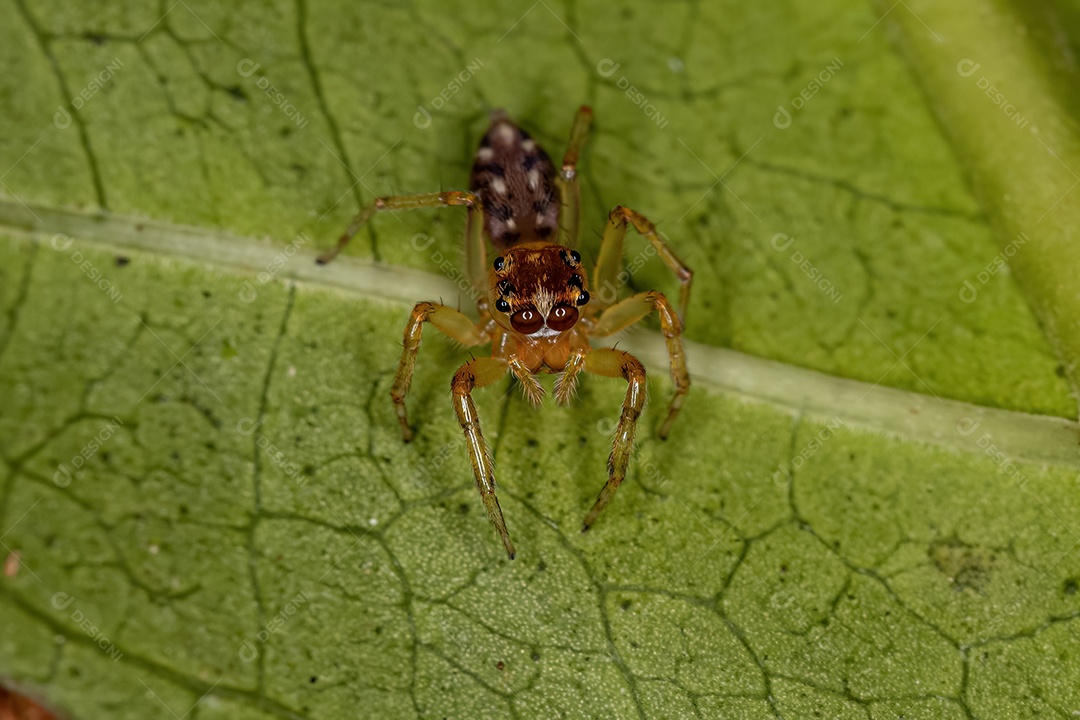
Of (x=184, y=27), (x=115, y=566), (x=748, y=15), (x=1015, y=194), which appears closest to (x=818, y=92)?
(x=748, y=15)

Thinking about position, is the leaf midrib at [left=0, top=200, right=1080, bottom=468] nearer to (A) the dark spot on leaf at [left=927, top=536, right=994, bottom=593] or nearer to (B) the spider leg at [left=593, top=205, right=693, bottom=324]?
(B) the spider leg at [left=593, top=205, right=693, bottom=324]

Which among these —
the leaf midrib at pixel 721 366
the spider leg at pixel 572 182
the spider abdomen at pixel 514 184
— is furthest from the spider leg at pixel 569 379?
the spider abdomen at pixel 514 184

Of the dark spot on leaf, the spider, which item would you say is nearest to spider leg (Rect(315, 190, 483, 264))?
the spider

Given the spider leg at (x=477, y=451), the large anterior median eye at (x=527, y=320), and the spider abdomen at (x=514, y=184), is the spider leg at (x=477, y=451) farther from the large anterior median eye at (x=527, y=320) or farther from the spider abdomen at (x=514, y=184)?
the spider abdomen at (x=514, y=184)

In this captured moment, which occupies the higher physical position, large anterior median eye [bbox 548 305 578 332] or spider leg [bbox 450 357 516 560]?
large anterior median eye [bbox 548 305 578 332]

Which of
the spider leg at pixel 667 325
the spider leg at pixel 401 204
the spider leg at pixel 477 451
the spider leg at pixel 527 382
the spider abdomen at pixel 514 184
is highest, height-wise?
the spider abdomen at pixel 514 184
